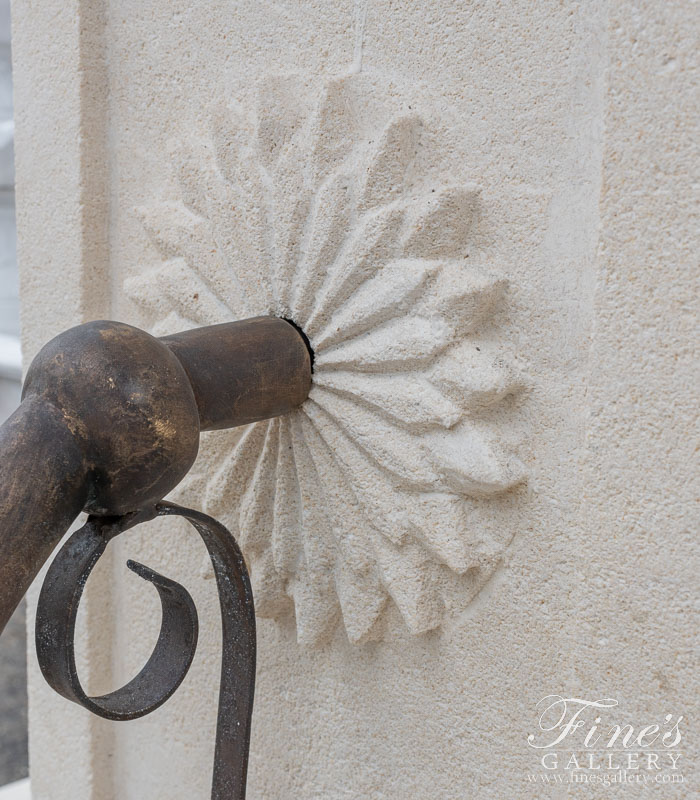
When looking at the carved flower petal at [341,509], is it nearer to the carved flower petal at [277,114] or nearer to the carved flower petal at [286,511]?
the carved flower petal at [286,511]

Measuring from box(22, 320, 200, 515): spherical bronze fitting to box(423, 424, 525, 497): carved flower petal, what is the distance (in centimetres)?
14

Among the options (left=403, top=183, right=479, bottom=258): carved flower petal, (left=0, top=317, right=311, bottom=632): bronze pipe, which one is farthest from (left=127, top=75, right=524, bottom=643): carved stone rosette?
(left=0, top=317, right=311, bottom=632): bronze pipe

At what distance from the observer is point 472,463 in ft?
1.49

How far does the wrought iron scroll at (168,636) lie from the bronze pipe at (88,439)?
0.02 meters

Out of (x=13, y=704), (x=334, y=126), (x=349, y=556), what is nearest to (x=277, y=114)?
(x=334, y=126)

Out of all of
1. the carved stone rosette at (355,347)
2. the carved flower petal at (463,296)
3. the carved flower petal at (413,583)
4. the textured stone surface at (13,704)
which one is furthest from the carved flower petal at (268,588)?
the textured stone surface at (13,704)

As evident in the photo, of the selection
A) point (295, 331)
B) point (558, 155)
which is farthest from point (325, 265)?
point (558, 155)

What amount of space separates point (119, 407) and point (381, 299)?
0.52 feet

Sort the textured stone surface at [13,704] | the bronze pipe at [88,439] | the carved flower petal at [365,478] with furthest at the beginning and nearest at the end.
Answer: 1. the textured stone surface at [13,704]
2. the carved flower petal at [365,478]
3. the bronze pipe at [88,439]

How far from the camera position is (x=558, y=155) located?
1.40 ft

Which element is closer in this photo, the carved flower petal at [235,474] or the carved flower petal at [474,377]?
the carved flower petal at [474,377]

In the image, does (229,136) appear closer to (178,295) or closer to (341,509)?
(178,295)

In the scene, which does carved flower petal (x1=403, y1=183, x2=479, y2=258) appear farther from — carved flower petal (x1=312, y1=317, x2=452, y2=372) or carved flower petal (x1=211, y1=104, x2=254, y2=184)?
carved flower petal (x1=211, y1=104, x2=254, y2=184)

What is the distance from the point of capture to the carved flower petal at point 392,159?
471 mm
